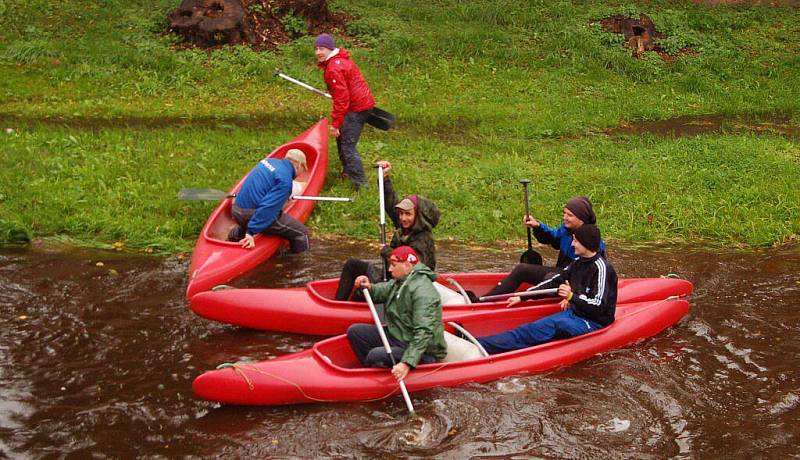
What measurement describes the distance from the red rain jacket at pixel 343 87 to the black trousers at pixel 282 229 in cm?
217

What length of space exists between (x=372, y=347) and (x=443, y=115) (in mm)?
8952

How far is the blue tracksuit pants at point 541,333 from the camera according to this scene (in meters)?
8.24

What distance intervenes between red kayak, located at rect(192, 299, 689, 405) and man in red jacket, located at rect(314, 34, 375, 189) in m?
4.65

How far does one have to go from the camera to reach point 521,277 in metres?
9.16

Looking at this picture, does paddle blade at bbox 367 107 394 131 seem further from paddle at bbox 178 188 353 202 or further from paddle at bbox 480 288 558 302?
paddle at bbox 480 288 558 302

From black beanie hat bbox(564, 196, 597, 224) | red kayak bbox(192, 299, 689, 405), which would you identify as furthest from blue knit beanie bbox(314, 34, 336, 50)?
red kayak bbox(192, 299, 689, 405)

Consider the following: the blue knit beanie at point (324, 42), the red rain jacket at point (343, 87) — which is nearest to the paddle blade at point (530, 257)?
the red rain jacket at point (343, 87)

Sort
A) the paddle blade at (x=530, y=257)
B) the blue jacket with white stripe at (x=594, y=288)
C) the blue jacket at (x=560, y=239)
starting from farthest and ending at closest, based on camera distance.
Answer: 1. the paddle blade at (x=530, y=257)
2. the blue jacket at (x=560, y=239)
3. the blue jacket with white stripe at (x=594, y=288)

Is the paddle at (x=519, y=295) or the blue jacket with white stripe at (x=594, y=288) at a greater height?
the blue jacket with white stripe at (x=594, y=288)

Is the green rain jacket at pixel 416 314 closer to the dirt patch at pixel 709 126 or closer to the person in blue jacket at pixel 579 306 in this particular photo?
the person in blue jacket at pixel 579 306

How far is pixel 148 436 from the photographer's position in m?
6.90

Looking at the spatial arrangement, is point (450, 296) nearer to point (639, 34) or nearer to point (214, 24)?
point (214, 24)

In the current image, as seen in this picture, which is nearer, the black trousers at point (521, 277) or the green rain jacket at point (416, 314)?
the green rain jacket at point (416, 314)

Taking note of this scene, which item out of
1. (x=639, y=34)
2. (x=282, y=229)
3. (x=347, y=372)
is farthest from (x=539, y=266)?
(x=639, y=34)
